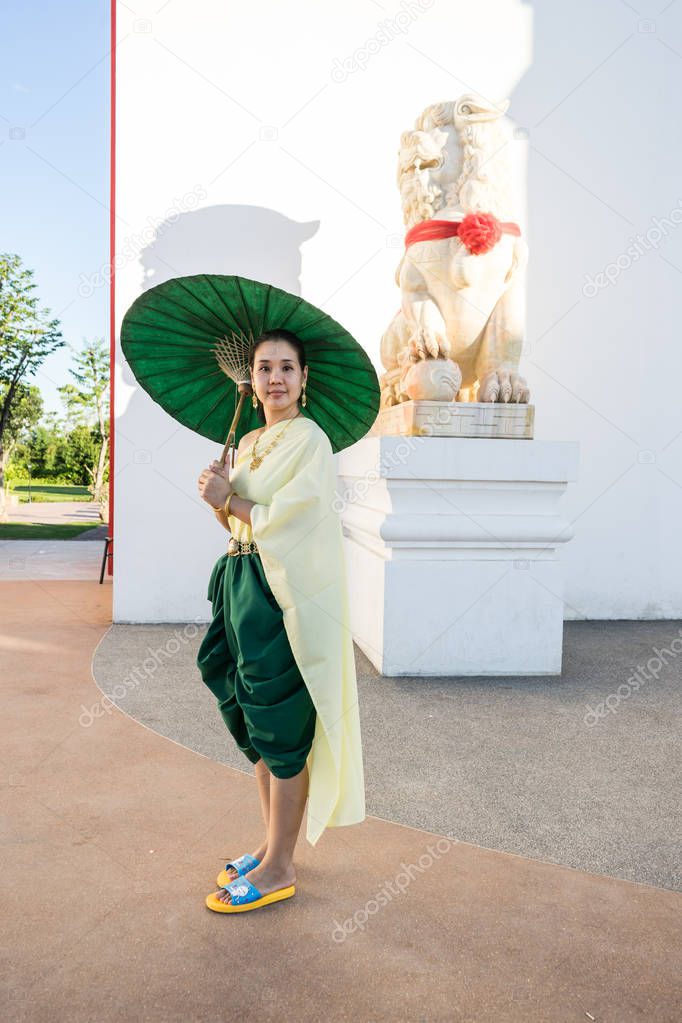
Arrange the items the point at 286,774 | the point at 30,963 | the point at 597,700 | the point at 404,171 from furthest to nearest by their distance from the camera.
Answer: the point at 404,171 → the point at 597,700 → the point at 286,774 → the point at 30,963

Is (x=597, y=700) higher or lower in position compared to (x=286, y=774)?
lower

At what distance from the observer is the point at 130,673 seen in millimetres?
3945

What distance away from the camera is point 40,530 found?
42.0ft

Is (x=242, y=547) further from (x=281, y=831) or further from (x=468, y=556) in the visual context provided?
(x=468, y=556)

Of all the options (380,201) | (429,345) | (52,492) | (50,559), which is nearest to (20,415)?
(52,492)

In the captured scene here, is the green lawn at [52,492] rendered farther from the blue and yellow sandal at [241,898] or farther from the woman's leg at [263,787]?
the blue and yellow sandal at [241,898]

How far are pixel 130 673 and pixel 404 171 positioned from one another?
3.08m

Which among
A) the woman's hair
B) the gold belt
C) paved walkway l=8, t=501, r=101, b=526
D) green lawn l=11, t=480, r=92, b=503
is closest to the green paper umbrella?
the woman's hair

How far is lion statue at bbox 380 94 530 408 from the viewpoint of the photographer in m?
4.12

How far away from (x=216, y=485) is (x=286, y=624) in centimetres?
37

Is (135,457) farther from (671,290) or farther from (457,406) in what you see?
(671,290)

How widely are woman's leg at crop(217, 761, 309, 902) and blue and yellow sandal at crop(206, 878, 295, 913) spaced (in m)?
0.02

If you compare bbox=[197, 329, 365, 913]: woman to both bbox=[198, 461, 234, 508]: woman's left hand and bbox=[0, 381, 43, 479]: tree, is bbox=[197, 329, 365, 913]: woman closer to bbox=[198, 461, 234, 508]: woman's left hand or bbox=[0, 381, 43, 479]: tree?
bbox=[198, 461, 234, 508]: woman's left hand

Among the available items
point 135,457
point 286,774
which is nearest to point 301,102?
point 135,457
